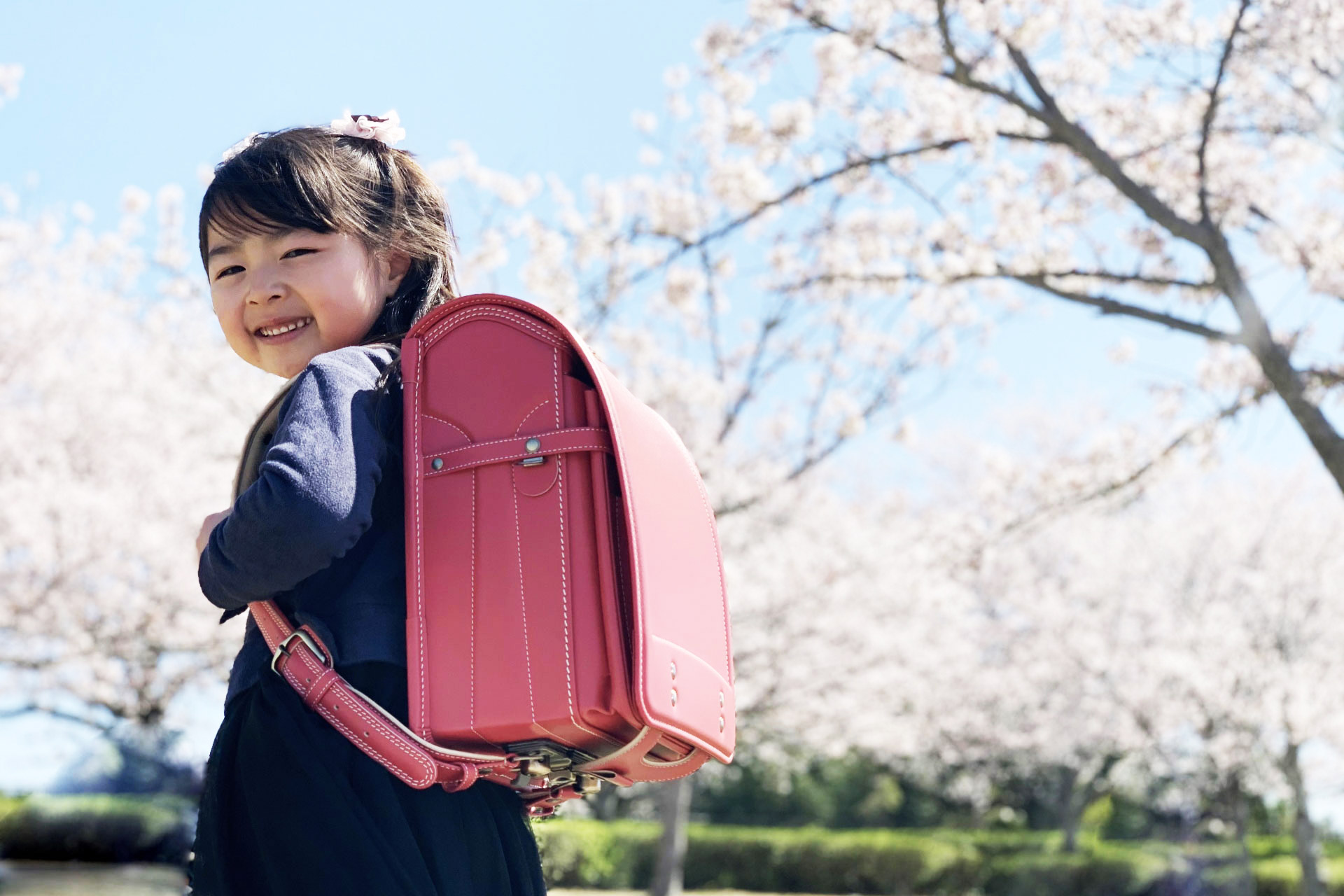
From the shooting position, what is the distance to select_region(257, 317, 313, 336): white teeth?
56.9 inches

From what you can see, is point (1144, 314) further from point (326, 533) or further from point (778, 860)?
point (778, 860)

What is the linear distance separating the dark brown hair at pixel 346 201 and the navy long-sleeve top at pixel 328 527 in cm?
16

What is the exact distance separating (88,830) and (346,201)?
1278 centimetres

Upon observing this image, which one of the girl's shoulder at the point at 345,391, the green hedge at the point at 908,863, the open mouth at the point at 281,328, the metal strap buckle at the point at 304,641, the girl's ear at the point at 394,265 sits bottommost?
the green hedge at the point at 908,863

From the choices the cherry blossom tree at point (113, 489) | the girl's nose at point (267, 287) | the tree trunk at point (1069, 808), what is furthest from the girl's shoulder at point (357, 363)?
the tree trunk at point (1069, 808)

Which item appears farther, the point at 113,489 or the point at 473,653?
the point at 113,489

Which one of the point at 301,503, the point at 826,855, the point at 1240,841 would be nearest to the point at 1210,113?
the point at 301,503

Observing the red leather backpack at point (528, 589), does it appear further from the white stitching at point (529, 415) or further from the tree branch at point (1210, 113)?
the tree branch at point (1210, 113)

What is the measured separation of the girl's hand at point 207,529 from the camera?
4.09ft

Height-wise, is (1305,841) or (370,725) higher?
(370,725)

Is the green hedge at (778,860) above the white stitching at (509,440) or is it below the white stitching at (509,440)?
below

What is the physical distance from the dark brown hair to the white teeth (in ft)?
Result: 0.25

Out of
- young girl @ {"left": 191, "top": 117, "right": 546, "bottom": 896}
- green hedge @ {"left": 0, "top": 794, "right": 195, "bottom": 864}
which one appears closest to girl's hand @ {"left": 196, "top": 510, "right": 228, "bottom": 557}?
young girl @ {"left": 191, "top": 117, "right": 546, "bottom": 896}

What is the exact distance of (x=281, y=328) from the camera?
4.76ft
